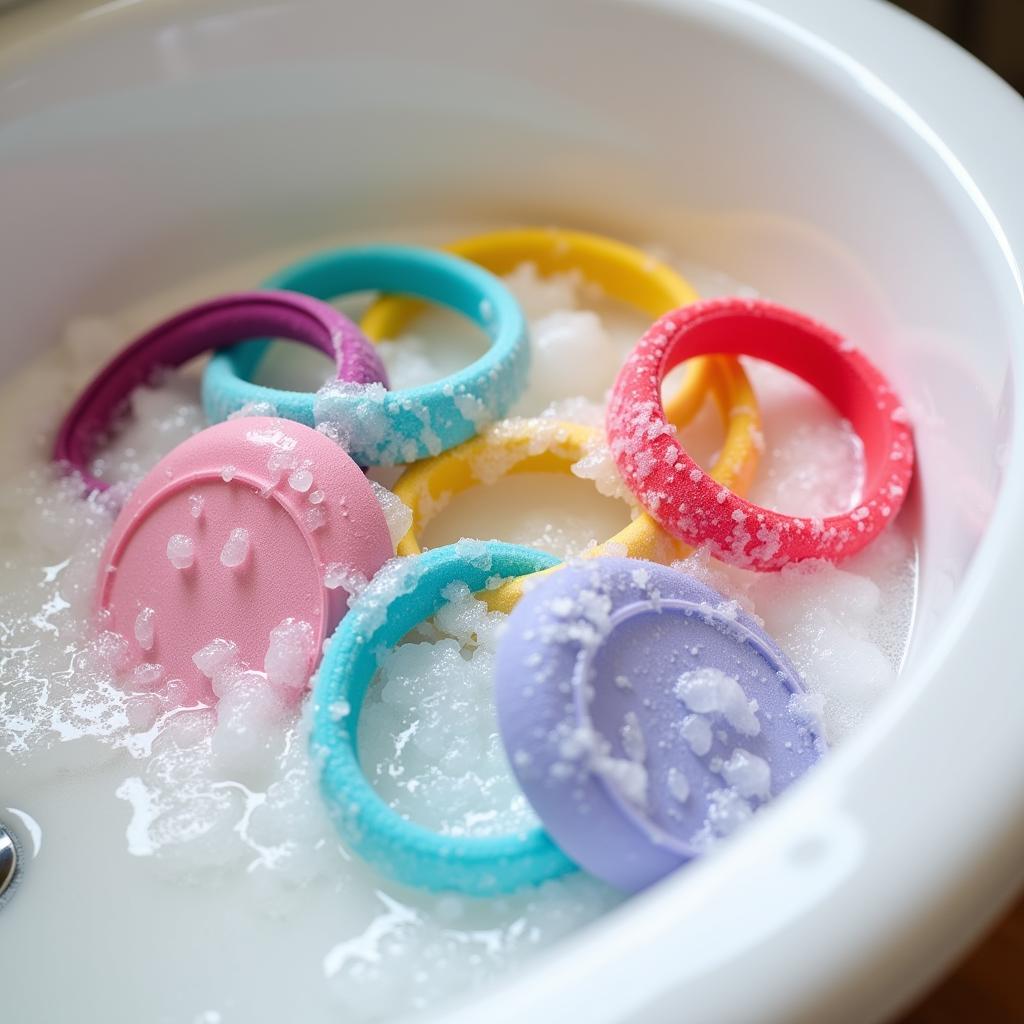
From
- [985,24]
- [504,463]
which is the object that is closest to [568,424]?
[504,463]

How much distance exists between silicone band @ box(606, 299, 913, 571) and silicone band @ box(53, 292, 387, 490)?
30cm

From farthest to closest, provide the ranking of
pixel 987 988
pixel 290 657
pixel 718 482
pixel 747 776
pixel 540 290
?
pixel 540 290 → pixel 987 988 → pixel 718 482 → pixel 290 657 → pixel 747 776

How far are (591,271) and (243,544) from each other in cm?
62

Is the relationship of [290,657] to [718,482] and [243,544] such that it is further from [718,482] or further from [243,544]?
[718,482]

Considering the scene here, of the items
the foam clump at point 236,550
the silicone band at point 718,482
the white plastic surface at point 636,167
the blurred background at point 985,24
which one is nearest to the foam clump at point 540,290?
the white plastic surface at point 636,167

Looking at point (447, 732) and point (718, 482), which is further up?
point (718, 482)

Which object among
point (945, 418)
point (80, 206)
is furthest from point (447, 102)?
point (945, 418)

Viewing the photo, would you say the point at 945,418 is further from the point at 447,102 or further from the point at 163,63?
the point at 163,63

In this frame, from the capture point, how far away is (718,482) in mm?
1062

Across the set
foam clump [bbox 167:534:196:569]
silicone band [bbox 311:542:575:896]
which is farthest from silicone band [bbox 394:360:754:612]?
→ foam clump [bbox 167:534:196:569]

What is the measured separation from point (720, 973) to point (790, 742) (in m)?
0.34

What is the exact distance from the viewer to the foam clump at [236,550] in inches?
39.6

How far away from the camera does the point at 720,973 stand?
59cm

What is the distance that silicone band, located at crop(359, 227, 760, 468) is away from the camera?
124 cm
